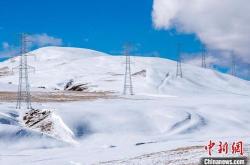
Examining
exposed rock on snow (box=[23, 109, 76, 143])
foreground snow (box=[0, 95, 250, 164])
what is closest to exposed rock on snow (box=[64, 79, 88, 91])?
foreground snow (box=[0, 95, 250, 164])

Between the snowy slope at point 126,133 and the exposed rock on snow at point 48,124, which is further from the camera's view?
the exposed rock on snow at point 48,124

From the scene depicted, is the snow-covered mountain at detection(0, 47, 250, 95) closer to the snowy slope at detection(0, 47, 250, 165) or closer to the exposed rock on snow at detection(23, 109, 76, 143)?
the snowy slope at detection(0, 47, 250, 165)

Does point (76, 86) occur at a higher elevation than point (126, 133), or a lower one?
higher

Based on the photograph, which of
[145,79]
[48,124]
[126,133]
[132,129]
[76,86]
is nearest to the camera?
[126,133]

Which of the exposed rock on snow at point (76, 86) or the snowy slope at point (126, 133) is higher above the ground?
the exposed rock on snow at point (76, 86)

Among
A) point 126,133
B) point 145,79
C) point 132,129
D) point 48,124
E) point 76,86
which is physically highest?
point 145,79

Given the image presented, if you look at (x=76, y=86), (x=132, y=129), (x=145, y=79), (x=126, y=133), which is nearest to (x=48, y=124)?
(x=126, y=133)

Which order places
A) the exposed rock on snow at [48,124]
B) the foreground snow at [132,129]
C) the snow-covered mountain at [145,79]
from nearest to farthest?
the foreground snow at [132,129] → the exposed rock on snow at [48,124] → the snow-covered mountain at [145,79]

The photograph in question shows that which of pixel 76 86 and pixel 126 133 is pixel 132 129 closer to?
pixel 126 133

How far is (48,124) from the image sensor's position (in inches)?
1811

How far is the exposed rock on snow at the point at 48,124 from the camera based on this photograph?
42812 mm

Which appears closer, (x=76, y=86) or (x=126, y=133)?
(x=126, y=133)

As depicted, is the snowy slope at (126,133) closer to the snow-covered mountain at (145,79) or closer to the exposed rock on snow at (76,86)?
the snow-covered mountain at (145,79)

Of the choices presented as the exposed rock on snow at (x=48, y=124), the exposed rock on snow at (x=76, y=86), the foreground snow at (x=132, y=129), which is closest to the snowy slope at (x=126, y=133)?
the foreground snow at (x=132, y=129)
